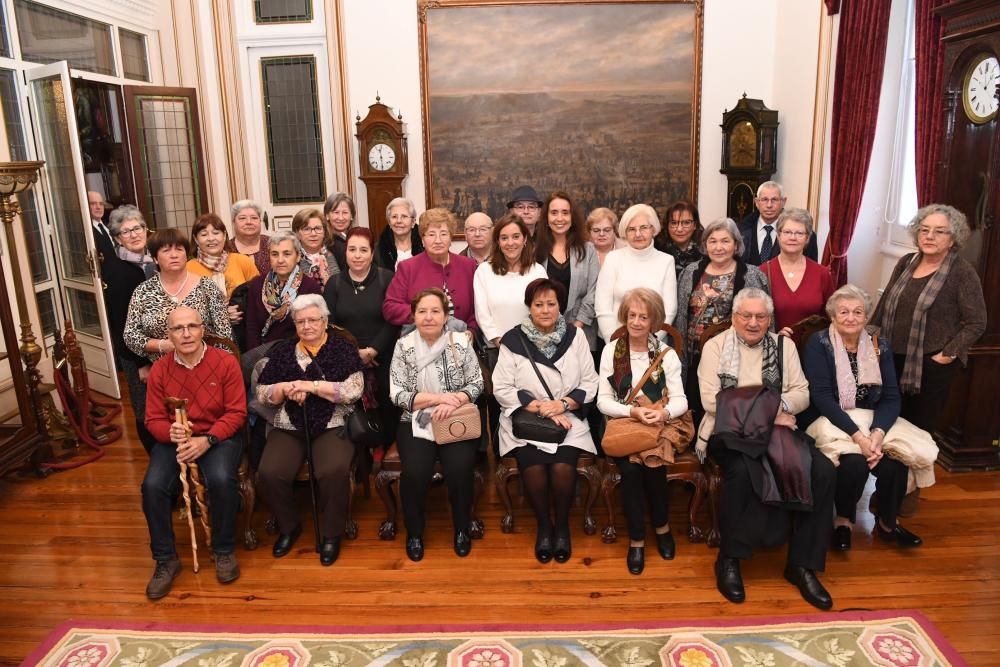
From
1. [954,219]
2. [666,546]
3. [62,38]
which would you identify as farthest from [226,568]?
[62,38]

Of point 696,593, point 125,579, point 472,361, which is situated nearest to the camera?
point 696,593

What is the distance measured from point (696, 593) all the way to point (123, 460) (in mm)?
3761

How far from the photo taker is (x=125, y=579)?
137 inches

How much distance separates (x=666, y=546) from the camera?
3.56 meters

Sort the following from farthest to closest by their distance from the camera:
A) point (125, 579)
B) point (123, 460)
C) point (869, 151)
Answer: point (869, 151)
point (123, 460)
point (125, 579)

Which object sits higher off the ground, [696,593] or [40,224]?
[40,224]

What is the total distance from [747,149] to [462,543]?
4879mm

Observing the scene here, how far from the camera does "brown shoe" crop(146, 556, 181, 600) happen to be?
3328mm

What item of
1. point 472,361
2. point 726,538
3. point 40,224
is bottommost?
point 726,538

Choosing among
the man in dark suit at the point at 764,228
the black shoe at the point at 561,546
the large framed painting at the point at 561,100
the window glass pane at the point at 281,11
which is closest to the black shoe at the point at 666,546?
the black shoe at the point at 561,546

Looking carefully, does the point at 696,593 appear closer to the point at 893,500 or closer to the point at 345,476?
A: the point at 893,500

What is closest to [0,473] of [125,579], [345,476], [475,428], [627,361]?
[125,579]

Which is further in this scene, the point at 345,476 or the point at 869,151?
the point at 869,151

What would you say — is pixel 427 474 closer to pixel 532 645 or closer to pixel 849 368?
pixel 532 645
